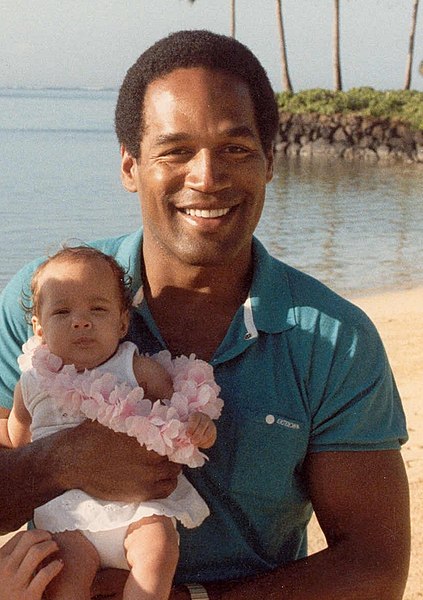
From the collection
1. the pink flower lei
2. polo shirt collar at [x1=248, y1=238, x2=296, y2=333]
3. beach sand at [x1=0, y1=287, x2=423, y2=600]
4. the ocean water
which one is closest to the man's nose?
polo shirt collar at [x1=248, y1=238, x2=296, y2=333]

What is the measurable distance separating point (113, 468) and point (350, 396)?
67cm

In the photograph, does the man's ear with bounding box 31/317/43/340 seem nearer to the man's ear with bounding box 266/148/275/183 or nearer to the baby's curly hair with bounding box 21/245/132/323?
the baby's curly hair with bounding box 21/245/132/323

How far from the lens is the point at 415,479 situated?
5.58 m

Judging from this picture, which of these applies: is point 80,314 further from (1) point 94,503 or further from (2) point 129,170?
(2) point 129,170

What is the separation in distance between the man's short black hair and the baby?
Result: 0.51m

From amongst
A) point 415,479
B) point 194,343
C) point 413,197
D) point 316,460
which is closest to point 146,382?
point 194,343

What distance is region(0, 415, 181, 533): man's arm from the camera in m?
2.70

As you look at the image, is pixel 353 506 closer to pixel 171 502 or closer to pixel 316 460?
pixel 316 460

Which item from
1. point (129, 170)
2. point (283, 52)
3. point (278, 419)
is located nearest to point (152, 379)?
point (278, 419)

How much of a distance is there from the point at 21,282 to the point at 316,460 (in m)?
1.05

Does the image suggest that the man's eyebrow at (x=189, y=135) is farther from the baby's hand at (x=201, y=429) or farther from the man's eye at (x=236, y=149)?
the baby's hand at (x=201, y=429)

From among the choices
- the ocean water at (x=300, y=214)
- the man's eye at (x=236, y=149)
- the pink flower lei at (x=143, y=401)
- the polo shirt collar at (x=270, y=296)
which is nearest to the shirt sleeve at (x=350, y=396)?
the polo shirt collar at (x=270, y=296)

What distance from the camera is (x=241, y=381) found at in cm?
289

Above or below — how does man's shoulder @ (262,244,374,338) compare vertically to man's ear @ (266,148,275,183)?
below
